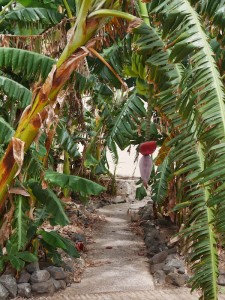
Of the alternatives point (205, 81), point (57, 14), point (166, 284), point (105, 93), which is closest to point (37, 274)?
point (166, 284)

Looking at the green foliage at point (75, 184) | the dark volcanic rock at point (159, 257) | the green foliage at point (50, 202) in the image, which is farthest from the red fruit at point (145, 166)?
the dark volcanic rock at point (159, 257)

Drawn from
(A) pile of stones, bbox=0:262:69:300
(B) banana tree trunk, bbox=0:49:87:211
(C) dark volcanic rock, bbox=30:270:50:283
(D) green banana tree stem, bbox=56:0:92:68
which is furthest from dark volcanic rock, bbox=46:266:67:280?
(D) green banana tree stem, bbox=56:0:92:68

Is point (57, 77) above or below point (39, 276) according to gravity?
above

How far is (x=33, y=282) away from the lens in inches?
180

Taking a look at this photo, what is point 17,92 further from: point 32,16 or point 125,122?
point 125,122

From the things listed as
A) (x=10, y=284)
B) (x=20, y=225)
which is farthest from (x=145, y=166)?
(x=10, y=284)

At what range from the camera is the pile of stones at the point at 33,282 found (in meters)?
4.40

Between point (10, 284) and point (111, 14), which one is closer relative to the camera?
point (111, 14)

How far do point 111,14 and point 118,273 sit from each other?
3.57m

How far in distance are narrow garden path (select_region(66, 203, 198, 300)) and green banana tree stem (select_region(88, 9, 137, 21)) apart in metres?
2.94

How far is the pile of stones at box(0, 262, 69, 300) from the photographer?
440 cm

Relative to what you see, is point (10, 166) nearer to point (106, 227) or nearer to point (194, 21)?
point (194, 21)

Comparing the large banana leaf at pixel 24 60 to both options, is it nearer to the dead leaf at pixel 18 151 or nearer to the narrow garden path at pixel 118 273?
the dead leaf at pixel 18 151

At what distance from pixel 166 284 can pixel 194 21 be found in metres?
3.64
